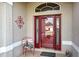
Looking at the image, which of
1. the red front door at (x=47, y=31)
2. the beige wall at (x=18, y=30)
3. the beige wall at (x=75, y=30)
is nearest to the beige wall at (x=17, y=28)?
the beige wall at (x=18, y=30)

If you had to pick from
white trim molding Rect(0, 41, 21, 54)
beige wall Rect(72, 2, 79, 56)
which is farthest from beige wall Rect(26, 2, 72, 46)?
white trim molding Rect(0, 41, 21, 54)

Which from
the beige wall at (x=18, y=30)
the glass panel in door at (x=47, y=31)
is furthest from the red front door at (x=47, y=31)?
the beige wall at (x=18, y=30)

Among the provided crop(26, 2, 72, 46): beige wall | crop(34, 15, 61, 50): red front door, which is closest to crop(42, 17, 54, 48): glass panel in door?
crop(34, 15, 61, 50): red front door

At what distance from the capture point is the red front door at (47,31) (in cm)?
121

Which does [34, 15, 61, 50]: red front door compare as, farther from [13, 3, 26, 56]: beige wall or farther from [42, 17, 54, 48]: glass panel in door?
[13, 3, 26, 56]: beige wall

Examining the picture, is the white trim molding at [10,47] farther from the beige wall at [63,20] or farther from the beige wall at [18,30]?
the beige wall at [63,20]

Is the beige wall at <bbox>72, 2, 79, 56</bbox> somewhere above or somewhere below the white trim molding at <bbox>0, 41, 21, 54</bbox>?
above

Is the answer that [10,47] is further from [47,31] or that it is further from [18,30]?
[47,31]

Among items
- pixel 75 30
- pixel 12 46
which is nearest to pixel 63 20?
pixel 75 30

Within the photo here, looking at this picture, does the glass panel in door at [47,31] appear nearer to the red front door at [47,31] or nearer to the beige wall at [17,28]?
the red front door at [47,31]

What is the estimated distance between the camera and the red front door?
1.21 m

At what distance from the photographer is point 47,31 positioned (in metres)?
1.23

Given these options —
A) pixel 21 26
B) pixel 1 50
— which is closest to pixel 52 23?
pixel 21 26

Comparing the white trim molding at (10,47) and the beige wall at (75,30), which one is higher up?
the beige wall at (75,30)
